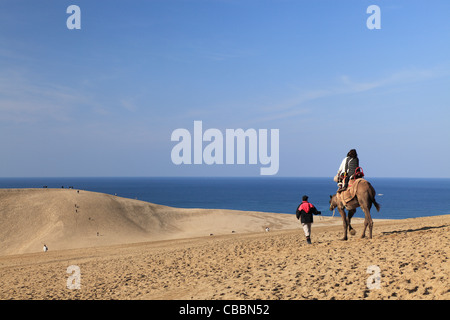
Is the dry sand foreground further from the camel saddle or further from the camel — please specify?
the camel saddle

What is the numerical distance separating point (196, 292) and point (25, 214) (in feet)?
156

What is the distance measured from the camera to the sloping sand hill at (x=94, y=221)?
149 ft

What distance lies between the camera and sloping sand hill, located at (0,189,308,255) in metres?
45.5

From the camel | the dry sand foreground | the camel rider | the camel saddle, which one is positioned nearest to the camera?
the dry sand foreground

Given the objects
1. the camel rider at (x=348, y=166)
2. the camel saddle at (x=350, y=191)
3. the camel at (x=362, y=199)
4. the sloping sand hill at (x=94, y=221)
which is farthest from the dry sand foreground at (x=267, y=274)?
the sloping sand hill at (x=94, y=221)

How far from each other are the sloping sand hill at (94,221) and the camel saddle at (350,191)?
34.4 meters

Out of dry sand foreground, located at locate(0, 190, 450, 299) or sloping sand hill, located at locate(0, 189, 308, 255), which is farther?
sloping sand hill, located at locate(0, 189, 308, 255)

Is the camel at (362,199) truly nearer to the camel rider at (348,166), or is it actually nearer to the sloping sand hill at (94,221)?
the camel rider at (348,166)

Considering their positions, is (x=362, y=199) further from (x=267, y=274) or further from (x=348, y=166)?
(x=267, y=274)

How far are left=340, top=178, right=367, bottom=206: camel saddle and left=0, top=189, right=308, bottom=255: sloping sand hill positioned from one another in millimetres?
34446

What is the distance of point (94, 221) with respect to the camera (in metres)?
51.0

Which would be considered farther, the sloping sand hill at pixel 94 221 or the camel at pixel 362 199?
the sloping sand hill at pixel 94 221

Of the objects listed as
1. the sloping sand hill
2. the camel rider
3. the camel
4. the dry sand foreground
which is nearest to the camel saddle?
the camel
